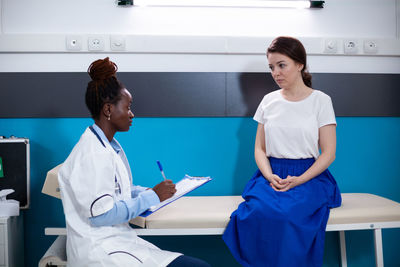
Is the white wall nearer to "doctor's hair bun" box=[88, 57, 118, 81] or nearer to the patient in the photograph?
the patient

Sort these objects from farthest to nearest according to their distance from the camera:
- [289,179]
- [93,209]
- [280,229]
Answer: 1. [289,179]
2. [280,229]
3. [93,209]

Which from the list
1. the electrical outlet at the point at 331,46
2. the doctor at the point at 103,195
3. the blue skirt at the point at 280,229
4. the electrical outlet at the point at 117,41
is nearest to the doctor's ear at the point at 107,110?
the doctor at the point at 103,195

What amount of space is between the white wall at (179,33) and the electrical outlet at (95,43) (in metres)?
0.02

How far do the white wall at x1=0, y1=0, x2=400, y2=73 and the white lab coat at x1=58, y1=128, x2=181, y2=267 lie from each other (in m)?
0.98

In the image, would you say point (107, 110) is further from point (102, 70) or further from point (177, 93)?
point (177, 93)

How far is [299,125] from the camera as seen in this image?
1.79 m

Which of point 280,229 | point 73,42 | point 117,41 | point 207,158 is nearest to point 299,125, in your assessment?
point 280,229

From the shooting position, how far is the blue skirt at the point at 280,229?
1.56 m

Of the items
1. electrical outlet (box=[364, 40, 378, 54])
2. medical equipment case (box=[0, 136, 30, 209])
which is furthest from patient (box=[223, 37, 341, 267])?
medical equipment case (box=[0, 136, 30, 209])

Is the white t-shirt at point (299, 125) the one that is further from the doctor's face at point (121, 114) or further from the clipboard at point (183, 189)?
the doctor's face at point (121, 114)

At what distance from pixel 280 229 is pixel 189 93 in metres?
1.00

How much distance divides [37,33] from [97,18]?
37cm

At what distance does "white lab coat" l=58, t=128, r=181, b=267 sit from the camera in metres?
1.23

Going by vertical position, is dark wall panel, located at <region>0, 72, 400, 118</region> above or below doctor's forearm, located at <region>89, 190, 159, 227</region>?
above
